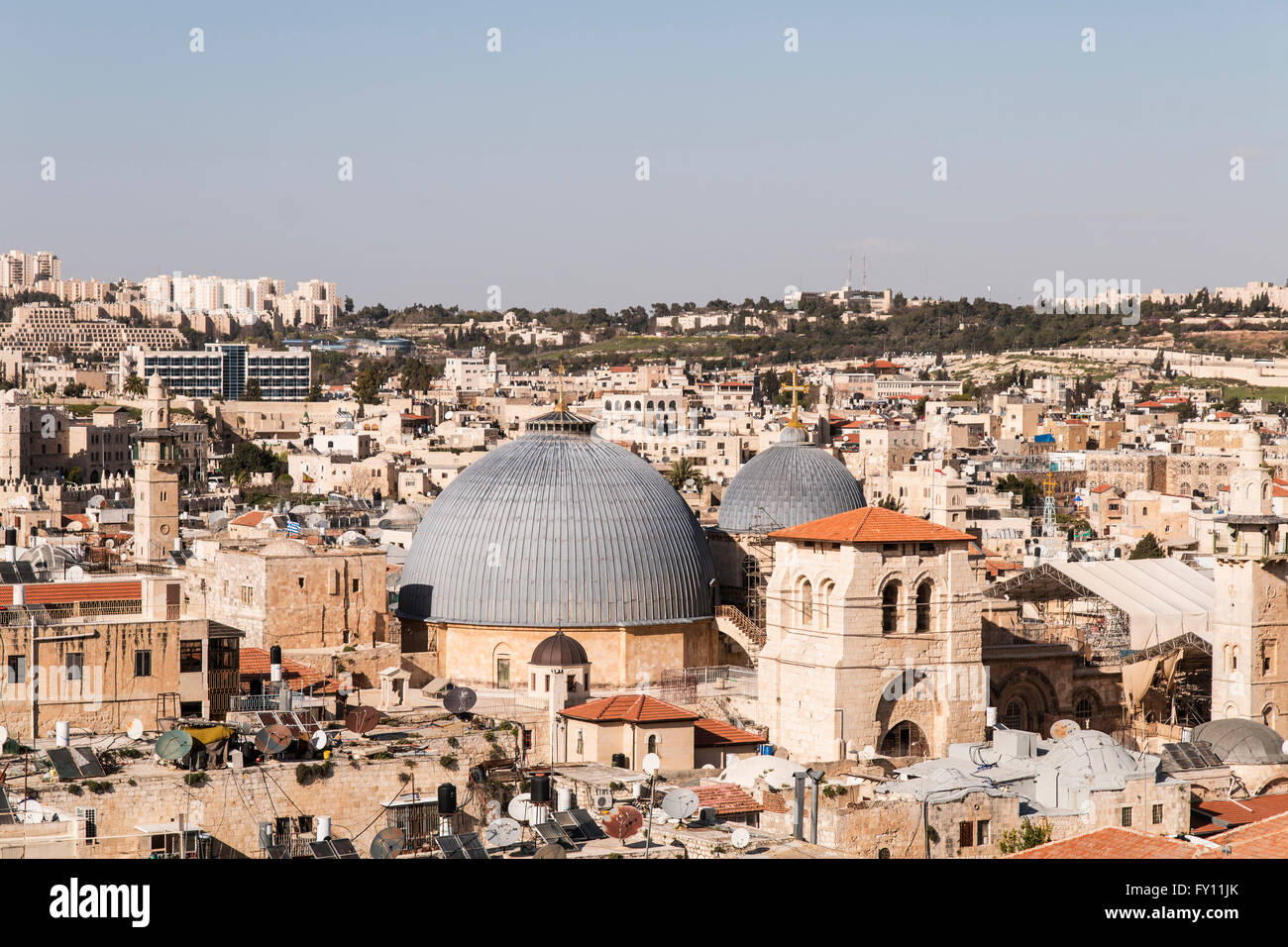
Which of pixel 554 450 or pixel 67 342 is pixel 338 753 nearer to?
pixel 554 450

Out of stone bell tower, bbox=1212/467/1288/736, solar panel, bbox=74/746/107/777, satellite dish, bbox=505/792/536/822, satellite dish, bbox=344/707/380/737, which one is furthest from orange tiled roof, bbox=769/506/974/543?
solar panel, bbox=74/746/107/777

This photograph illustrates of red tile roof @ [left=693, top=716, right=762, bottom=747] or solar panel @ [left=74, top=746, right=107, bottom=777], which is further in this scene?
red tile roof @ [left=693, top=716, right=762, bottom=747]

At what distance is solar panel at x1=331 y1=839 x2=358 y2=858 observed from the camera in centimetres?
1753

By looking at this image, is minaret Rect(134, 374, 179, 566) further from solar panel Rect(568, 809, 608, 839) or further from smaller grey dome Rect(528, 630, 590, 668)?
solar panel Rect(568, 809, 608, 839)

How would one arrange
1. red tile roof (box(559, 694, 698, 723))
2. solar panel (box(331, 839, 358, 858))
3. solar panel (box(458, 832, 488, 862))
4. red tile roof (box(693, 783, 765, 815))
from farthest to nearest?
red tile roof (box(559, 694, 698, 723))
red tile roof (box(693, 783, 765, 815))
solar panel (box(331, 839, 358, 858))
solar panel (box(458, 832, 488, 862))

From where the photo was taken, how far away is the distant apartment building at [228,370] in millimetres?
158625

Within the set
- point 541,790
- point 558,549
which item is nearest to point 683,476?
point 558,549

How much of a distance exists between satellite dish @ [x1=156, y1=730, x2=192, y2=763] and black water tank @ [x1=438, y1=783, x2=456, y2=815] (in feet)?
8.39

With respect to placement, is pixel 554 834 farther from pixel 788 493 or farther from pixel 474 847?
pixel 788 493

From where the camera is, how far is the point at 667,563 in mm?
31203

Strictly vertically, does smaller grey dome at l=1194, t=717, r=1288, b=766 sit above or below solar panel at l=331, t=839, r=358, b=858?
below

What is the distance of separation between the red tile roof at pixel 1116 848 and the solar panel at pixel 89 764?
884 centimetres

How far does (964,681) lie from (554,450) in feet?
26.3
